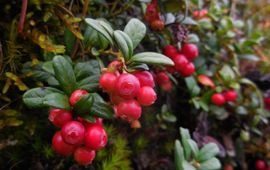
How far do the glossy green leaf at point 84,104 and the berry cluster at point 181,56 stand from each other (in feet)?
2.24

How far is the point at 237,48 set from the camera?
A: 7.40 ft

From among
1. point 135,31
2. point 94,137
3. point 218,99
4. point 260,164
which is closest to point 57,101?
point 94,137

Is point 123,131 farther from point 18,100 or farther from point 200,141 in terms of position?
point 18,100

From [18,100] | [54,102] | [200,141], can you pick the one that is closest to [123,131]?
[200,141]

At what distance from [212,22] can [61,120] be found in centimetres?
144

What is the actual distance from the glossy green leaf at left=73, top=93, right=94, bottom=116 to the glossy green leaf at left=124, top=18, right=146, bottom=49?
0.28 m

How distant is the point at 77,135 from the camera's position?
1.07 meters

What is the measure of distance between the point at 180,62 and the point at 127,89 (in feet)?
2.23

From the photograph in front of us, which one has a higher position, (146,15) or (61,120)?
(146,15)

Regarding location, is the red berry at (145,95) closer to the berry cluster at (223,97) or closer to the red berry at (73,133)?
the red berry at (73,133)

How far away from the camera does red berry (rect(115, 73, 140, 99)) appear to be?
1.04 m

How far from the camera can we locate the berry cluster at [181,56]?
1678 mm

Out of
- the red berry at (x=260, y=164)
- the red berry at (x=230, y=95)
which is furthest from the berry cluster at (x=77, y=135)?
the red berry at (x=260, y=164)

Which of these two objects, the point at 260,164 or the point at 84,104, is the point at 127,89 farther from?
the point at 260,164
